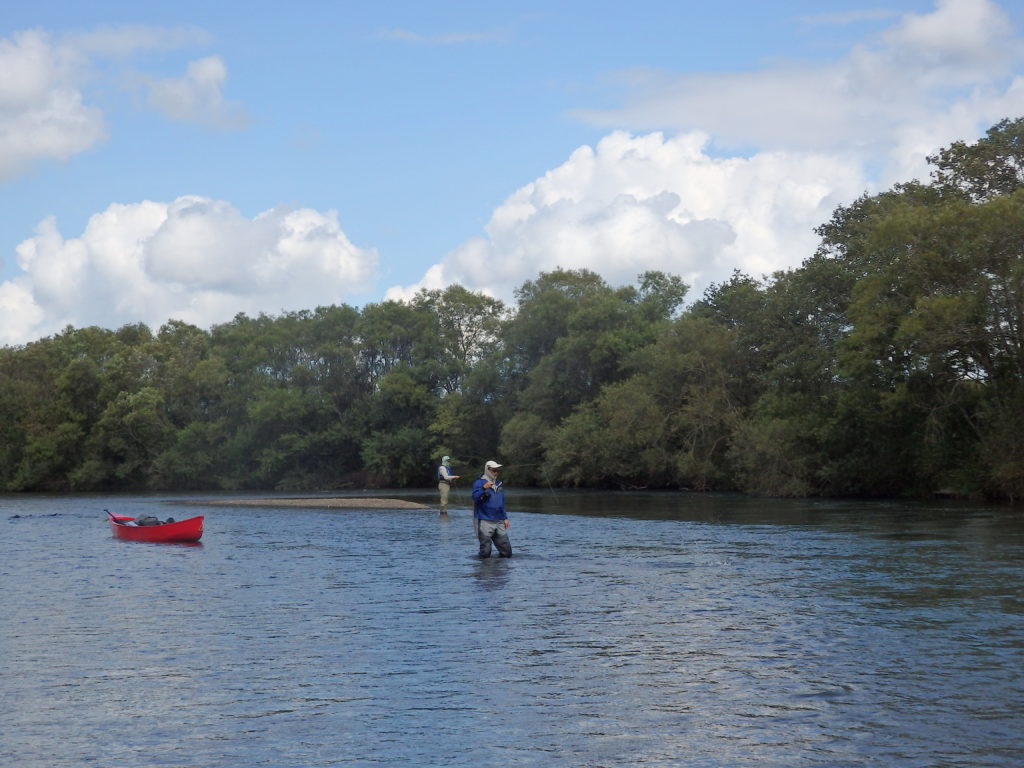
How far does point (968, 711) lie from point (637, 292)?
88503 millimetres

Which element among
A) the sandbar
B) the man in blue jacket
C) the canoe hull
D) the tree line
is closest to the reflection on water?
the man in blue jacket

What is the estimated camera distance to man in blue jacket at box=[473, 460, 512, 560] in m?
25.3

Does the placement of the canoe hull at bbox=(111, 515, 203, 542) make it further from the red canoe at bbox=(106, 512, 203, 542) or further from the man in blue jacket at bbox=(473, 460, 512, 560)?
the man in blue jacket at bbox=(473, 460, 512, 560)

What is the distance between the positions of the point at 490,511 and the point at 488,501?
1.34ft

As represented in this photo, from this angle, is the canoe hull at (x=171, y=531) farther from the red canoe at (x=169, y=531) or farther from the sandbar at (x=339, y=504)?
the sandbar at (x=339, y=504)

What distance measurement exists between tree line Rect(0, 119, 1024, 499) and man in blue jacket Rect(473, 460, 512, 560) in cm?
2551

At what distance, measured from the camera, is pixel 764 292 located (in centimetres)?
6756

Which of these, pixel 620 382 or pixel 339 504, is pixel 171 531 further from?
pixel 620 382

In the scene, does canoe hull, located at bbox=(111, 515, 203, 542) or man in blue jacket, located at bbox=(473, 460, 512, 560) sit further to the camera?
canoe hull, located at bbox=(111, 515, 203, 542)

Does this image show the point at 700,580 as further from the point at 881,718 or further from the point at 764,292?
the point at 764,292

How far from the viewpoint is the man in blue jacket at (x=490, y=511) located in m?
25.3

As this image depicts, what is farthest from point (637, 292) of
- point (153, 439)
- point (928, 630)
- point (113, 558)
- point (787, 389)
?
point (928, 630)

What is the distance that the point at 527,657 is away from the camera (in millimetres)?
15109

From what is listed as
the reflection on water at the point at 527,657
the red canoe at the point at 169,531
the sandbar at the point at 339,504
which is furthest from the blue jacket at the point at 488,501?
the sandbar at the point at 339,504
